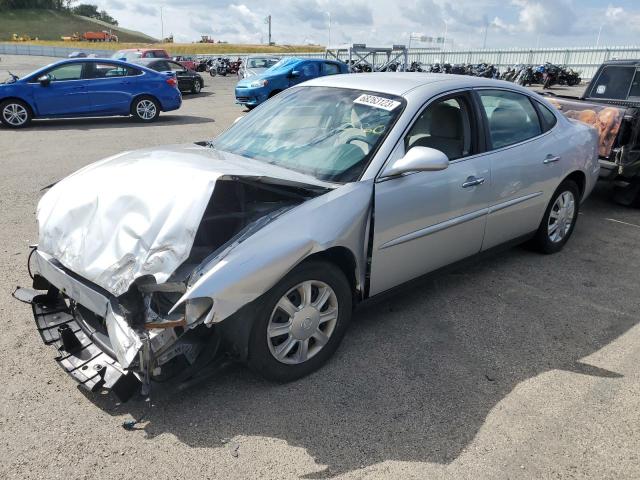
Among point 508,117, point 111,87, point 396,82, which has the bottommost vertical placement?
point 111,87

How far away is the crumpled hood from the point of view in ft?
8.54

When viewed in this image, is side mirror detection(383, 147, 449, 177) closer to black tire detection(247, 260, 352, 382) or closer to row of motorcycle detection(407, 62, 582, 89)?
black tire detection(247, 260, 352, 382)

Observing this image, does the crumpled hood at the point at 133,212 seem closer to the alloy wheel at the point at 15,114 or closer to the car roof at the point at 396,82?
the car roof at the point at 396,82

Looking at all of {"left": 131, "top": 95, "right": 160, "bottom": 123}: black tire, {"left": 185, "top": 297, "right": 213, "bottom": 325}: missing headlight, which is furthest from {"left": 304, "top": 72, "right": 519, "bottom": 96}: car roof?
{"left": 131, "top": 95, "right": 160, "bottom": 123}: black tire

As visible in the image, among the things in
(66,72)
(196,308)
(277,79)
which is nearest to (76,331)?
(196,308)

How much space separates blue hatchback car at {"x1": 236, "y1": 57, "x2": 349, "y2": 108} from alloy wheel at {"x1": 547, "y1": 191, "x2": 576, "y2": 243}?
1140 cm

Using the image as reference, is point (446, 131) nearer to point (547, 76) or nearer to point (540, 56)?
point (547, 76)

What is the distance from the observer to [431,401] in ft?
9.60

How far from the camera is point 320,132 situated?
3643mm

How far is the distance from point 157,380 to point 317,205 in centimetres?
125

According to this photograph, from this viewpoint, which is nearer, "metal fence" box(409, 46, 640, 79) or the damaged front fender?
the damaged front fender

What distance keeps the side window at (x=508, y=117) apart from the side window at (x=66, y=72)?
444 inches

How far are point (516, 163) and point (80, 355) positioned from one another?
3411mm

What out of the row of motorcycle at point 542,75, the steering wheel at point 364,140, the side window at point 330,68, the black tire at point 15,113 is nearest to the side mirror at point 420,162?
the steering wheel at point 364,140
